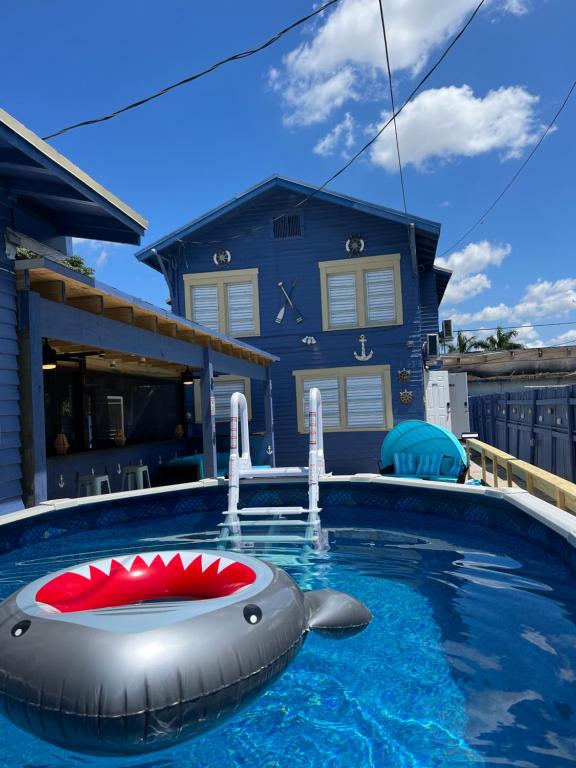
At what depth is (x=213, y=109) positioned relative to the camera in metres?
12.1

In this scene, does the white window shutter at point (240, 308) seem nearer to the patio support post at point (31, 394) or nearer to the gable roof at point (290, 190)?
the gable roof at point (290, 190)

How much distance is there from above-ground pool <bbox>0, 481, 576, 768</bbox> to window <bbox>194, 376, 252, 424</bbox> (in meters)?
6.31

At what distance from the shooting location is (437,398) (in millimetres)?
13188

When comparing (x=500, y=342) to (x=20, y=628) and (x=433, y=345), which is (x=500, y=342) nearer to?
(x=433, y=345)

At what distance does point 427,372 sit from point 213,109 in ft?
25.0

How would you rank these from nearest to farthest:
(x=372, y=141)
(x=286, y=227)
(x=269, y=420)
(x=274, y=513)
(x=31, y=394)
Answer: (x=31, y=394)
(x=274, y=513)
(x=372, y=141)
(x=269, y=420)
(x=286, y=227)

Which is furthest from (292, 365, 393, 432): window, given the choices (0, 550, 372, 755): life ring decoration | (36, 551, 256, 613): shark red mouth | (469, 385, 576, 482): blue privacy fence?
(0, 550, 372, 755): life ring decoration

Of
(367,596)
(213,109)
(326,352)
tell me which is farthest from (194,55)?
(367,596)

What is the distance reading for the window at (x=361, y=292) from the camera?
38.1 feet

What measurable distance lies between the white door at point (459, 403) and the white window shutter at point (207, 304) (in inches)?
281

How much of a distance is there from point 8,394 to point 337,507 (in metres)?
3.80

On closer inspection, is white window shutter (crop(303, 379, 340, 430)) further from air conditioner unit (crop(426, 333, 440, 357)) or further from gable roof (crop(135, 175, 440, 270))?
gable roof (crop(135, 175, 440, 270))

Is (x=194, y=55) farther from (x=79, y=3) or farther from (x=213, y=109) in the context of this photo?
(x=213, y=109)

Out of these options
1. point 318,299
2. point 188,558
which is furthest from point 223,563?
point 318,299
